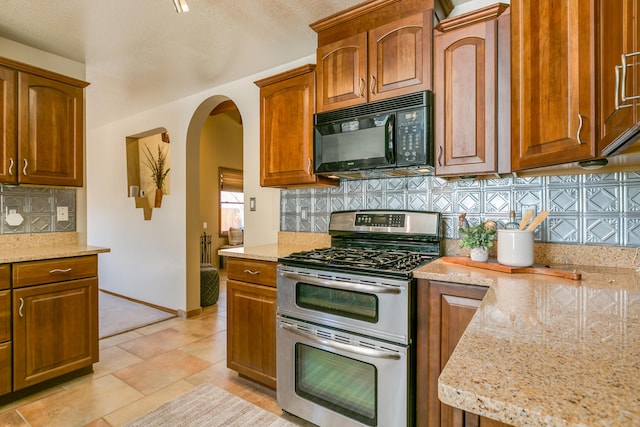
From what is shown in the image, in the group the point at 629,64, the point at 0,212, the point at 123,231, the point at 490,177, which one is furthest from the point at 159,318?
the point at 629,64

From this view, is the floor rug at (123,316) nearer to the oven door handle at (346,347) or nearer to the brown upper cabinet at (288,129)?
the brown upper cabinet at (288,129)

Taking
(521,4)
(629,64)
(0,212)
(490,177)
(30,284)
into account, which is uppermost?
(521,4)

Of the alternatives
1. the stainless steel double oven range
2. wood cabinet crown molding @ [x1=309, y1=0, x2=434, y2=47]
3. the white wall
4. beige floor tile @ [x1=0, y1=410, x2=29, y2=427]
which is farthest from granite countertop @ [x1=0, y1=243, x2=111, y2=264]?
wood cabinet crown molding @ [x1=309, y1=0, x2=434, y2=47]

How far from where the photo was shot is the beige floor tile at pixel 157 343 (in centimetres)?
295

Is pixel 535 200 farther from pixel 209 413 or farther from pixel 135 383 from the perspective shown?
pixel 135 383

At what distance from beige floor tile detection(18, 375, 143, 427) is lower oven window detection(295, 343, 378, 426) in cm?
119

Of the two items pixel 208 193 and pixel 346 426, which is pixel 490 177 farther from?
pixel 208 193

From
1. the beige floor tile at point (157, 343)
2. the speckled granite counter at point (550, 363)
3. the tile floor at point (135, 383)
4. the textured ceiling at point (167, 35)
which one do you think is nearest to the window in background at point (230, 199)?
the textured ceiling at point (167, 35)

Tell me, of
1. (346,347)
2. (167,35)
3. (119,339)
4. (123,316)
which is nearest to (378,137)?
(346,347)

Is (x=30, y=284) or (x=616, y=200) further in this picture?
(x=30, y=284)

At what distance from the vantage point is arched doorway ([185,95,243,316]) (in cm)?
385

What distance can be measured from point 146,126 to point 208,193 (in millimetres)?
2084

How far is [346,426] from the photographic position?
176cm

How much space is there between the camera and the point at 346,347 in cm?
175
